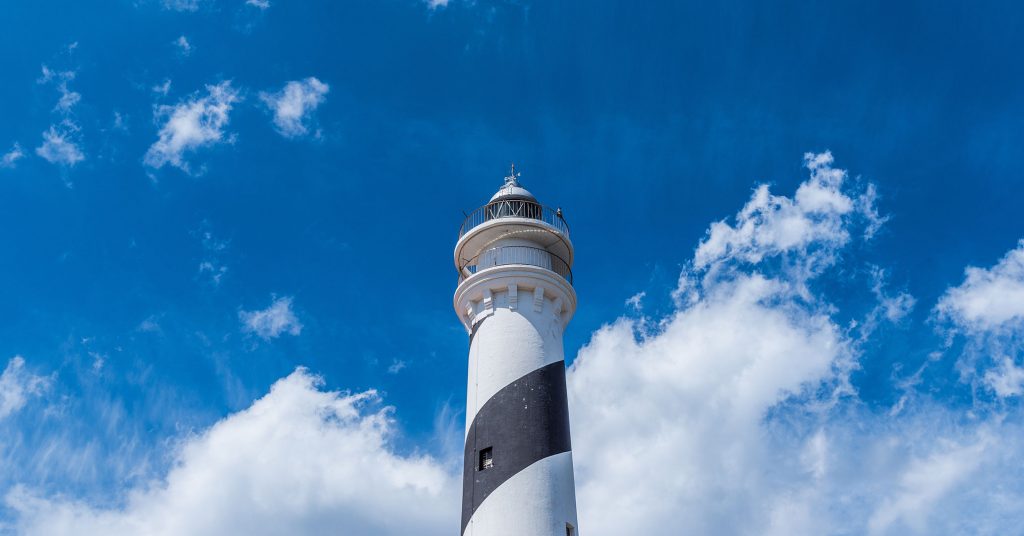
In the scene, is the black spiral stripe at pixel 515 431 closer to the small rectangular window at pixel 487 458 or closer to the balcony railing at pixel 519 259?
the small rectangular window at pixel 487 458

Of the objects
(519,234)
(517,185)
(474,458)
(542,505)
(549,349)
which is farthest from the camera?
(517,185)

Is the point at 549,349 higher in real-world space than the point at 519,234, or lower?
lower

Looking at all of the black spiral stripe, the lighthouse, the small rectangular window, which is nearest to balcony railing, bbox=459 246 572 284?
the lighthouse

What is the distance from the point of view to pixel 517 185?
965 inches

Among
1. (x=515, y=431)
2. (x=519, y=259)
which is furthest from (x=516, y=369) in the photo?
(x=519, y=259)

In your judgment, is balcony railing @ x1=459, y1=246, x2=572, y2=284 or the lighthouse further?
balcony railing @ x1=459, y1=246, x2=572, y2=284

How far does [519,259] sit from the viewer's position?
2184 cm

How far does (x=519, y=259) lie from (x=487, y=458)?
5.21 m

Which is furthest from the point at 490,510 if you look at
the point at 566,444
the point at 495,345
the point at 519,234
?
the point at 519,234

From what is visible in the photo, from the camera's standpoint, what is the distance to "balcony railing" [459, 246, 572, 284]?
21875 mm

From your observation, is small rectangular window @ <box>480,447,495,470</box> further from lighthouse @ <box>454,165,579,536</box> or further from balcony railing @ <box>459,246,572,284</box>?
balcony railing @ <box>459,246,572,284</box>

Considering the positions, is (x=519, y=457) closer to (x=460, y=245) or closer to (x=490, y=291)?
(x=490, y=291)

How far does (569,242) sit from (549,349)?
3470 mm

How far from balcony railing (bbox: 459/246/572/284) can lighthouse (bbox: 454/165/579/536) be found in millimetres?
30
